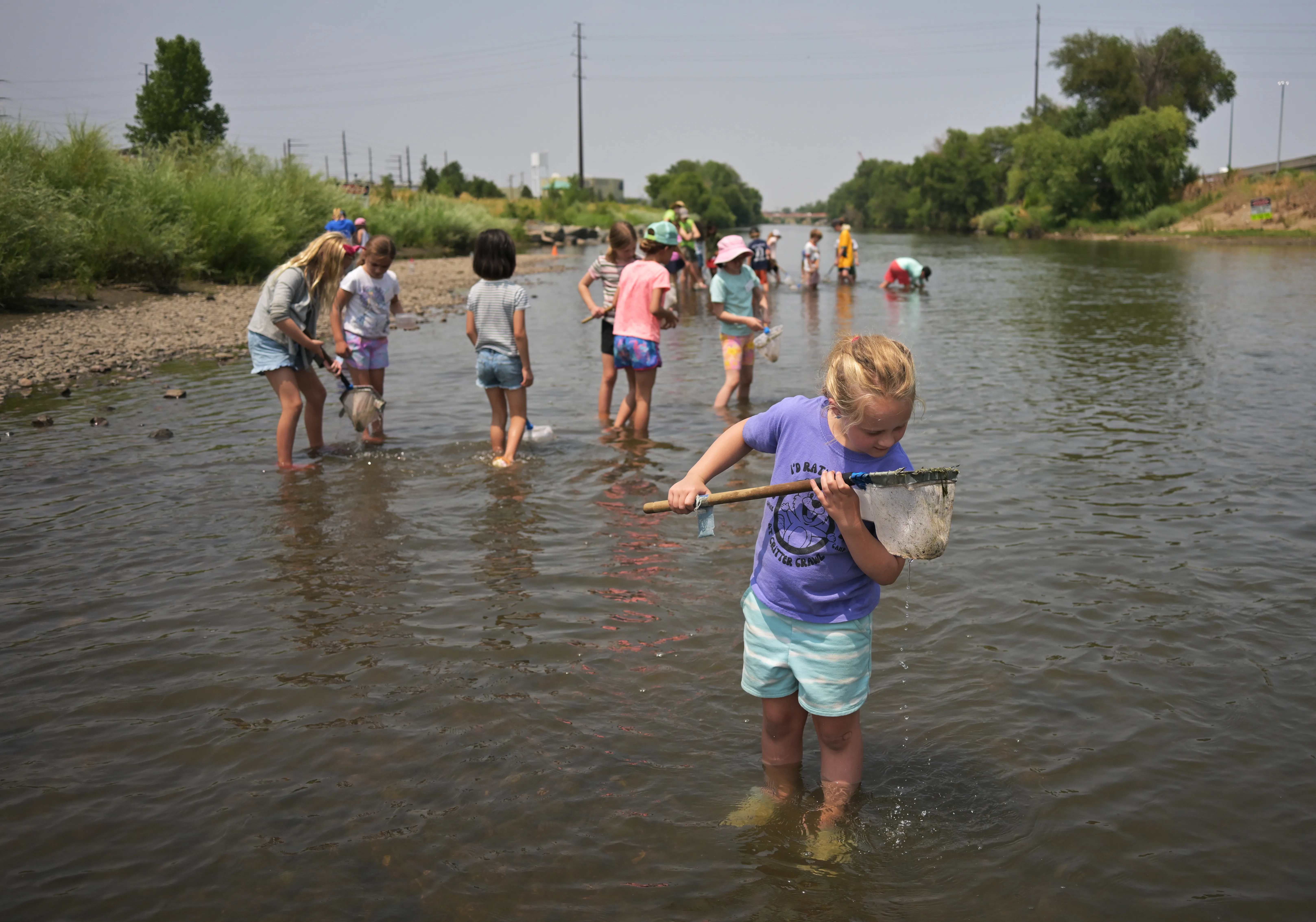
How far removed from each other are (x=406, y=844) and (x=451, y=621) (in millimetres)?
1877

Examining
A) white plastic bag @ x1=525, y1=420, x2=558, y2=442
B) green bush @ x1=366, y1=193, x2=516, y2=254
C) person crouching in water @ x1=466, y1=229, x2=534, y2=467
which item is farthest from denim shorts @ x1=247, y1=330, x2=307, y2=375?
green bush @ x1=366, y1=193, x2=516, y2=254

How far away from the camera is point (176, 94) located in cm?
5906

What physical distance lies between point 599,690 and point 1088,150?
A: 246ft

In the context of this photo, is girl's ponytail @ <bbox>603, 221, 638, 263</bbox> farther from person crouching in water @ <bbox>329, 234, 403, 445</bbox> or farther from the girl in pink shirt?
person crouching in water @ <bbox>329, 234, 403, 445</bbox>

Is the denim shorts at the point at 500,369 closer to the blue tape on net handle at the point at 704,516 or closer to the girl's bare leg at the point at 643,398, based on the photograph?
the girl's bare leg at the point at 643,398

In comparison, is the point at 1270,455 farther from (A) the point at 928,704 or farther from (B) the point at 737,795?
(B) the point at 737,795

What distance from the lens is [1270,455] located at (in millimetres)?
8273

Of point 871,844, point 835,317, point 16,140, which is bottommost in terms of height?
point 871,844

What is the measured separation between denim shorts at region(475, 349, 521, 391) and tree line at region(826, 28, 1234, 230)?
68.3 m

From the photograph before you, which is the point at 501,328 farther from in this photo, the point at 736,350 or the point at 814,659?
the point at 814,659

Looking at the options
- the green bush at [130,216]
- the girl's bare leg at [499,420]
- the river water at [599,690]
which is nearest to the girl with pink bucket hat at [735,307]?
the river water at [599,690]

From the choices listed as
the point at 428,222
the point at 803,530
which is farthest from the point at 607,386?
the point at 428,222

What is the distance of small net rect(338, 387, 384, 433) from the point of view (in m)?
8.67

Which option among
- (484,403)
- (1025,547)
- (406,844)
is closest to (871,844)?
(406,844)
